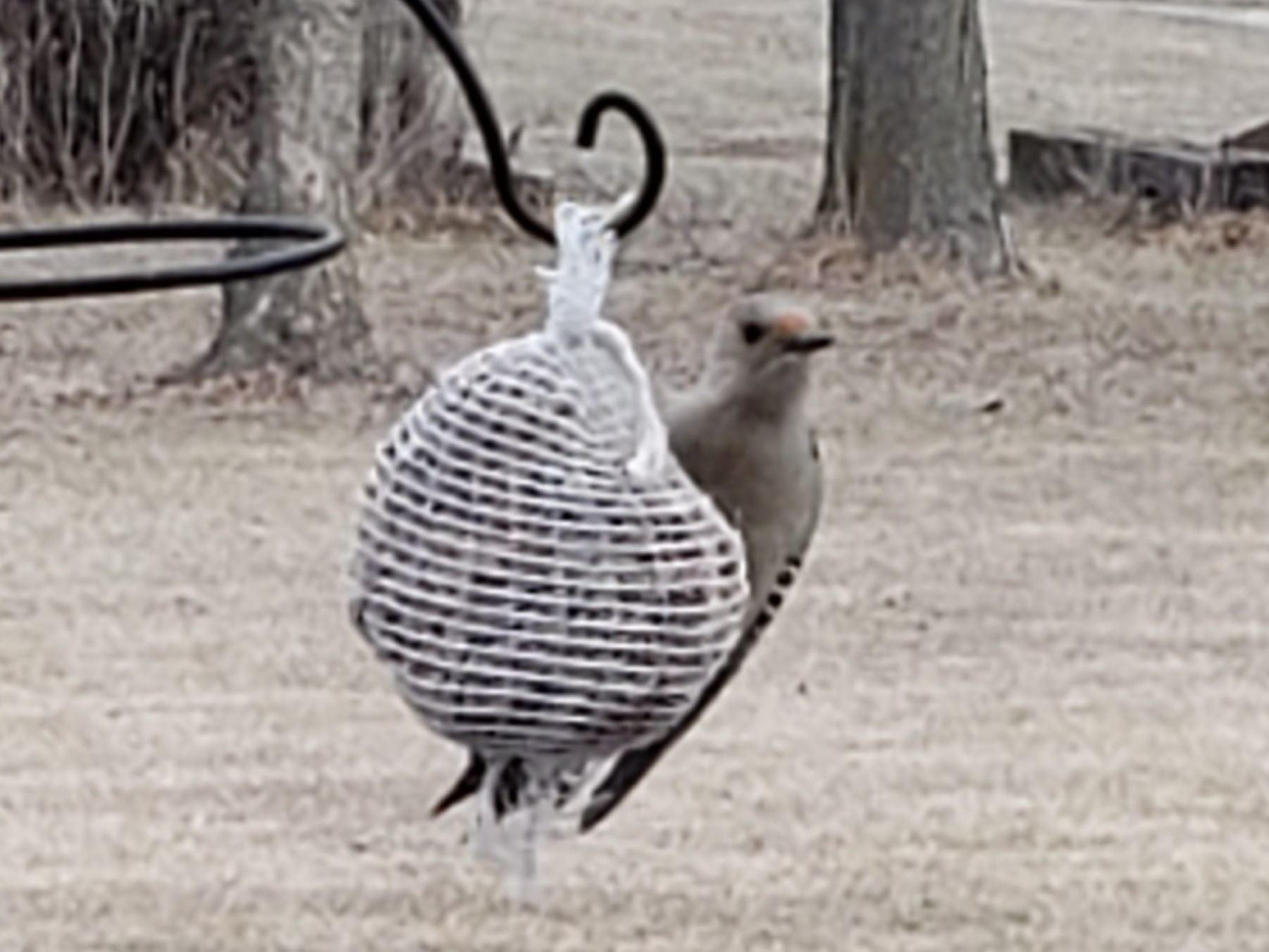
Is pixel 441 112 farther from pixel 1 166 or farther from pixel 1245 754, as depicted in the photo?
pixel 1245 754

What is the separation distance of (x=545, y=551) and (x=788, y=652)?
349 centimetres

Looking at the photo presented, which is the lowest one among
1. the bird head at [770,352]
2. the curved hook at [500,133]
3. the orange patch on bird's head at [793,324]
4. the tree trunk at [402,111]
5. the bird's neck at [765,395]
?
the tree trunk at [402,111]

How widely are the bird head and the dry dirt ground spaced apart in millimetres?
1083

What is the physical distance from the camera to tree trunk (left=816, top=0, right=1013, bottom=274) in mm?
13734

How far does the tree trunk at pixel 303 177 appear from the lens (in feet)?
36.2

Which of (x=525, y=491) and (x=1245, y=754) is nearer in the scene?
(x=525, y=491)

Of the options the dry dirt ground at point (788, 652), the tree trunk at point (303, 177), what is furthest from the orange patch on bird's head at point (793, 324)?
the tree trunk at point (303, 177)

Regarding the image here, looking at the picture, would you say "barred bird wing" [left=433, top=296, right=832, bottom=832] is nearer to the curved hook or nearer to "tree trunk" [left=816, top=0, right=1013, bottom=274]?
the curved hook

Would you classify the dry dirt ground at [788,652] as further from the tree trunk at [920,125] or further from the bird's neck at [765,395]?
the bird's neck at [765,395]

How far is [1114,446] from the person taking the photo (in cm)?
1064

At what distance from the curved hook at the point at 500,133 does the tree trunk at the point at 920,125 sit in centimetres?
972

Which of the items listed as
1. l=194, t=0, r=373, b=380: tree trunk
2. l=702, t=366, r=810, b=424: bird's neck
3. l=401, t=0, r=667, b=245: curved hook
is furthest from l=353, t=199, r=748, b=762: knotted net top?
l=194, t=0, r=373, b=380: tree trunk

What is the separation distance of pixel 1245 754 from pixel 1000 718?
0.53 meters

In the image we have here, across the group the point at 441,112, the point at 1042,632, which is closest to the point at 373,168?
the point at 441,112
